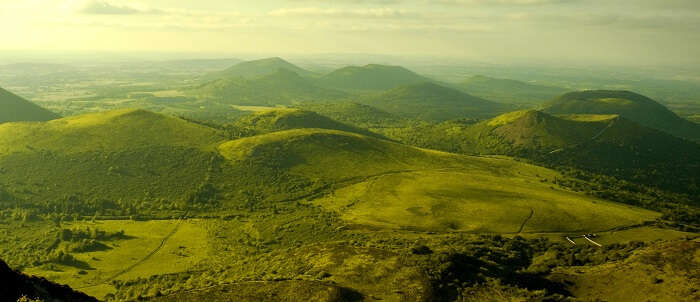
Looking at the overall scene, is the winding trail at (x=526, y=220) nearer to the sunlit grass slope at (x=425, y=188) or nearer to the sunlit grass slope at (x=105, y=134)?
the sunlit grass slope at (x=425, y=188)

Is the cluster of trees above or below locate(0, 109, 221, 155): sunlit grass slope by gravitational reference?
below

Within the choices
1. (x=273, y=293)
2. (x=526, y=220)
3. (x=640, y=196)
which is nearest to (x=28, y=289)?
(x=273, y=293)

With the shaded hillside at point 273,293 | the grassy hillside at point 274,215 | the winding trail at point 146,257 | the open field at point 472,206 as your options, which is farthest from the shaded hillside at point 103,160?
the shaded hillside at point 273,293

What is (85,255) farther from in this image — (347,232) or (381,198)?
(381,198)

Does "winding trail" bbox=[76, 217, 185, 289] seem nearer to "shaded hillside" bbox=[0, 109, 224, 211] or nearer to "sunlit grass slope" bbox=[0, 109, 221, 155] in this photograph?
"shaded hillside" bbox=[0, 109, 224, 211]

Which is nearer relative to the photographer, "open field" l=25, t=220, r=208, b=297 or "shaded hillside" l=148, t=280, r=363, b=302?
"shaded hillside" l=148, t=280, r=363, b=302

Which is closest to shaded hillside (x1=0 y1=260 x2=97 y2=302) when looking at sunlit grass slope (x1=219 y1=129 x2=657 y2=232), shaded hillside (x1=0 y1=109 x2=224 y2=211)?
sunlit grass slope (x1=219 y1=129 x2=657 y2=232)

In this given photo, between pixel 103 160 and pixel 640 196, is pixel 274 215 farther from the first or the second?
pixel 640 196

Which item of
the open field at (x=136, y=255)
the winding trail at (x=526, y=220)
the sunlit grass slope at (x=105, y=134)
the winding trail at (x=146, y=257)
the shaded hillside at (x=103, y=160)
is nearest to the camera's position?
the winding trail at (x=146, y=257)

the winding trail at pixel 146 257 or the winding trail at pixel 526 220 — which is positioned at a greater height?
the winding trail at pixel 526 220
